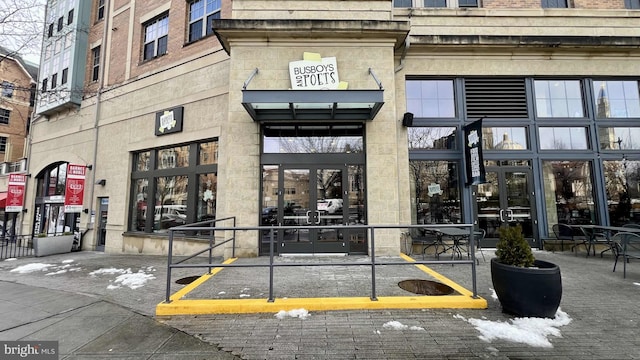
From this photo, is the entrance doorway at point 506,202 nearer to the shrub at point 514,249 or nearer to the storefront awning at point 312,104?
the storefront awning at point 312,104

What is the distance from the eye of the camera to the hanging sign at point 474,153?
7511 mm

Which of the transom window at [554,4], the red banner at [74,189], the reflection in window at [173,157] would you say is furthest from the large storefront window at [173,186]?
the transom window at [554,4]

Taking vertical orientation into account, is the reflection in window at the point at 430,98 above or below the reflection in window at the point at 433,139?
above

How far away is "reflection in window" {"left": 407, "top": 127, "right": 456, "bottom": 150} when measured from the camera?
27.9ft

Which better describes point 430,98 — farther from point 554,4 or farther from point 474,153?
point 554,4

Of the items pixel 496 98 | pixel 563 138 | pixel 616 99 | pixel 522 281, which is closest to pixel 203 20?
pixel 496 98

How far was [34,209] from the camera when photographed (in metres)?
15.1

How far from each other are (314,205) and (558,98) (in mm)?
8644

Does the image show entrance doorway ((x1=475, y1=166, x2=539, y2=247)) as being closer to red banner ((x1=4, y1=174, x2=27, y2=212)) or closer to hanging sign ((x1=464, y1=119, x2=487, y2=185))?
hanging sign ((x1=464, y1=119, x2=487, y2=185))

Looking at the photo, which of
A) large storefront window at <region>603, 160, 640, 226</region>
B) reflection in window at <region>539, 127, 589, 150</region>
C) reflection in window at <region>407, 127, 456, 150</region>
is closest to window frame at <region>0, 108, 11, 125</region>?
reflection in window at <region>407, 127, 456, 150</region>

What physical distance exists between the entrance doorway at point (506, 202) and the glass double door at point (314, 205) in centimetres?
389

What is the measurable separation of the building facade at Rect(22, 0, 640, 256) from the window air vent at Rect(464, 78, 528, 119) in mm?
45

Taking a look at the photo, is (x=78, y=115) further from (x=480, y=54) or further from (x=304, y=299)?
(x=480, y=54)

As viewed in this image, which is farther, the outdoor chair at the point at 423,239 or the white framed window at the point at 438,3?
the white framed window at the point at 438,3
